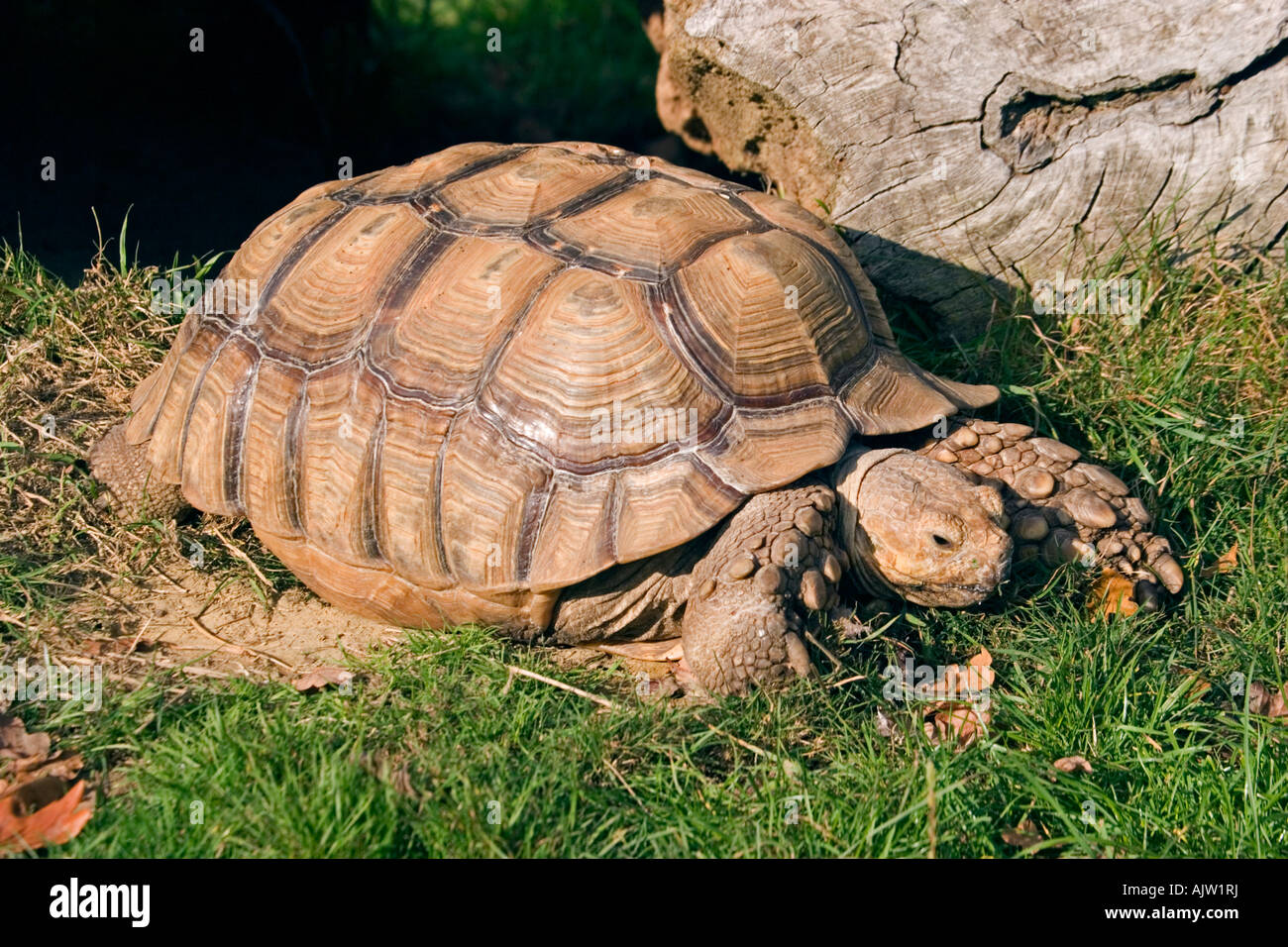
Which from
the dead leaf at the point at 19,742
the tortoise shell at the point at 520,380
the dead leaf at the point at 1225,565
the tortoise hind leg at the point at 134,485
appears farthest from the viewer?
the tortoise hind leg at the point at 134,485

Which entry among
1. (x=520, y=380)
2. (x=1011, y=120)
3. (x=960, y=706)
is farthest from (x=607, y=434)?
(x=1011, y=120)

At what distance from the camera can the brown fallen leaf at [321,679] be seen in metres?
3.39

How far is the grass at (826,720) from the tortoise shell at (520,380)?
420 mm

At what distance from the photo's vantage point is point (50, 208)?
219 inches

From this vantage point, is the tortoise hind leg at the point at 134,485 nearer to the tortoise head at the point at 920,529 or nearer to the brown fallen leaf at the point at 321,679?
the brown fallen leaf at the point at 321,679

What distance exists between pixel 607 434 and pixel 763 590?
0.70m

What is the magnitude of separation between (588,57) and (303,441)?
3.08 metres

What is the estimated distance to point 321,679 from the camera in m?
3.42

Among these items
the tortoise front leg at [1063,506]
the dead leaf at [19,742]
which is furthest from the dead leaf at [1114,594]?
the dead leaf at [19,742]

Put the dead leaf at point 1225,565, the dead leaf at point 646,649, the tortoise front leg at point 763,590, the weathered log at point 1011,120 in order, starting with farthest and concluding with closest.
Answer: the weathered log at point 1011,120
the dead leaf at point 1225,565
the dead leaf at point 646,649
the tortoise front leg at point 763,590

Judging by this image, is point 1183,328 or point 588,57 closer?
point 1183,328

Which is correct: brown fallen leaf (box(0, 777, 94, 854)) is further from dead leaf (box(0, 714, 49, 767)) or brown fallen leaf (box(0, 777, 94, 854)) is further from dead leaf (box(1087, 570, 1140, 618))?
dead leaf (box(1087, 570, 1140, 618))

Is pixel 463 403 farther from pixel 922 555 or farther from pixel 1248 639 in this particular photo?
pixel 1248 639

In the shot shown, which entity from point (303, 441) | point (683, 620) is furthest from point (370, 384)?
point (683, 620)
